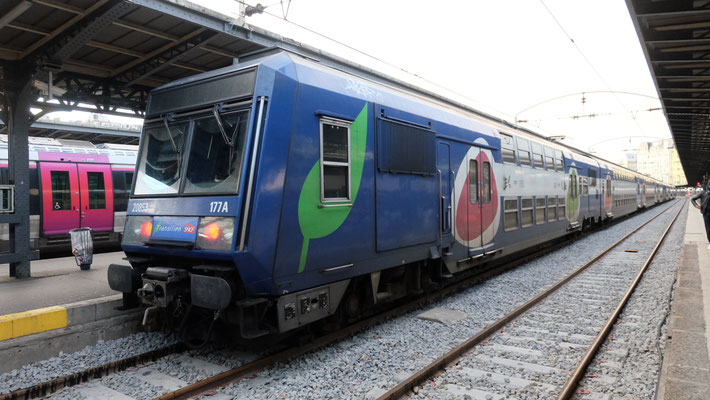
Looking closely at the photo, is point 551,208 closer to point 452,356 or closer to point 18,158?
point 452,356

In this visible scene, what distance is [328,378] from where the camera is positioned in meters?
4.57

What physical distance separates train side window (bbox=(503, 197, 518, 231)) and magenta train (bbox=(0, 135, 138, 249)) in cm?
1041

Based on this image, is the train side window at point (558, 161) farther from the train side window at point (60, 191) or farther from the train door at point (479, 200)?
the train side window at point (60, 191)

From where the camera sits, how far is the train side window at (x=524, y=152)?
10.9 m

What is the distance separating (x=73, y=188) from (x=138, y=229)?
28.3 feet

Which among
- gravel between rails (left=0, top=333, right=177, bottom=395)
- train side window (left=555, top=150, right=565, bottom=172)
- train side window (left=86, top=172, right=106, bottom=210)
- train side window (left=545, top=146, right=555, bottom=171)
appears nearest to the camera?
gravel between rails (left=0, top=333, right=177, bottom=395)

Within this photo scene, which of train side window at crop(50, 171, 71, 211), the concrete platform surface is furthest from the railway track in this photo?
train side window at crop(50, 171, 71, 211)

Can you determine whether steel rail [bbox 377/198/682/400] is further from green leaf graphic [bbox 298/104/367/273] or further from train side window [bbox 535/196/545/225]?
train side window [bbox 535/196/545/225]

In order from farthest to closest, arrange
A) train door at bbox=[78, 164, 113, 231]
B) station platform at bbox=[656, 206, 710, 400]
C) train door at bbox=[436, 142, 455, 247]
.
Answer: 1. train door at bbox=[78, 164, 113, 231]
2. train door at bbox=[436, 142, 455, 247]
3. station platform at bbox=[656, 206, 710, 400]

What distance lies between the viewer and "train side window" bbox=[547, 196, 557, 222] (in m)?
12.6

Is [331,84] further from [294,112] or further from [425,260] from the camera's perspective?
[425,260]

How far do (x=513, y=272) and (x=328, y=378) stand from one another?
22.9 feet

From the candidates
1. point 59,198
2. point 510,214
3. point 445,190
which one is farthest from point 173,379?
point 59,198

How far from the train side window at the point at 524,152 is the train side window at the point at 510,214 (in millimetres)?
1126
